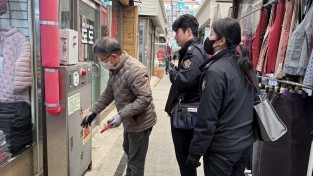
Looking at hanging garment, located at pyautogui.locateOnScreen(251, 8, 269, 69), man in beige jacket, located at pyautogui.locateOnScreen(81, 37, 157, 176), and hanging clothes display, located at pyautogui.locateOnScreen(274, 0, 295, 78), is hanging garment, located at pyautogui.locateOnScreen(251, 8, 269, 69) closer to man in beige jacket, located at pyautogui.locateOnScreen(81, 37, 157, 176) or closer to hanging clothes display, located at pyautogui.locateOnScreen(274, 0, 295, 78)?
hanging clothes display, located at pyautogui.locateOnScreen(274, 0, 295, 78)

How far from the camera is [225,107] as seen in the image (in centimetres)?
194

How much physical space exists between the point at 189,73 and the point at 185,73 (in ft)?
0.12

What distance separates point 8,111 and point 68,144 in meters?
0.70

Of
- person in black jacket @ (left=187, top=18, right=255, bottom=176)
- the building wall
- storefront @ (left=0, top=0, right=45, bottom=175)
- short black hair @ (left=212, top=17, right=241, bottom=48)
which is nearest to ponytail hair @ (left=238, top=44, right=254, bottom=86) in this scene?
person in black jacket @ (left=187, top=18, right=255, bottom=176)

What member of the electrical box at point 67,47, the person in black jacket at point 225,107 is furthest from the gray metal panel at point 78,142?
the person in black jacket at point 225,107

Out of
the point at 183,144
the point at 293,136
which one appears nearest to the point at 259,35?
the point at 293,136

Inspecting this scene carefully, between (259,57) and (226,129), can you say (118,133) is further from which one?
(226,129)

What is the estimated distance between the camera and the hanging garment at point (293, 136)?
2.30 m

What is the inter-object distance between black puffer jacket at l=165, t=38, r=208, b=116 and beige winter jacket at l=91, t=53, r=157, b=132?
27cm

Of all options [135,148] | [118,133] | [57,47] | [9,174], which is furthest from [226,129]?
[118,133]

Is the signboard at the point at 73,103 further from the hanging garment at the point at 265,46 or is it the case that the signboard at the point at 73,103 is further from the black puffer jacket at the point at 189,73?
the hanging garment at the point at 265,46

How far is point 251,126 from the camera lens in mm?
2080

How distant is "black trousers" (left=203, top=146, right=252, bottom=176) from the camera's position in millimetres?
1972

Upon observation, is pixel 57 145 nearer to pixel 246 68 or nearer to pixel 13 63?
pixel 13 63
